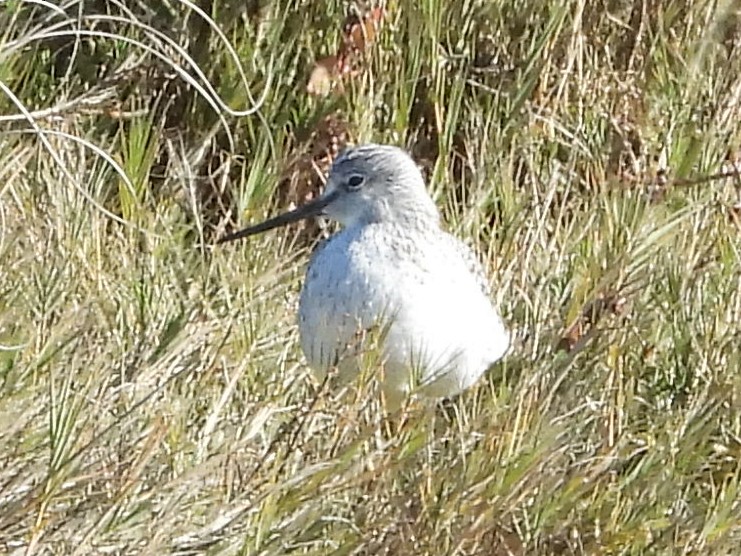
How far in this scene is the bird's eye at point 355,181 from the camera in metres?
4.30

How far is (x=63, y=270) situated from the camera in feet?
13.1

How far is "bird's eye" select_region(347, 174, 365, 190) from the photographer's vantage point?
14.1 ft

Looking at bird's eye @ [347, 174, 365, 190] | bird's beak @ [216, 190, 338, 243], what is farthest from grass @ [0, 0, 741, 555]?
bird's eye @ [347, 174, 365, 190]

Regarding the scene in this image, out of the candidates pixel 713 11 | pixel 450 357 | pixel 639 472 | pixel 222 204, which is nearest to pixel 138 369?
pixel 450 357

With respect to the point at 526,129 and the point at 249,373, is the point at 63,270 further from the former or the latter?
the point at 526,129

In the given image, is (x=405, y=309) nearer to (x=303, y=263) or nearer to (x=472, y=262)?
(x=472, y=262)

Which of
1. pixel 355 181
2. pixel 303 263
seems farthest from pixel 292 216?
pixel 303 263

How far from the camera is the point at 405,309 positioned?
3.71 metres

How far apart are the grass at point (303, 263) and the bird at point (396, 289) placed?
0.29 feet

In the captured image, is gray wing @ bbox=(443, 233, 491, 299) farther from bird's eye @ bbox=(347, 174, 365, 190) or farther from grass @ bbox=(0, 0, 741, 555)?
bird's eye @ bbox=(347, 174, 365, 190)

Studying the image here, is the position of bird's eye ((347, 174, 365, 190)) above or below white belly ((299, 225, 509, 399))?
above

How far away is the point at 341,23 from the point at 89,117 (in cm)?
77

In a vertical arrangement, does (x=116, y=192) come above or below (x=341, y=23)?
below

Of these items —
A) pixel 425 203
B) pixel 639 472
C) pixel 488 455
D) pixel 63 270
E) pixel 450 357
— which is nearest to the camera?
pixel 488 455
